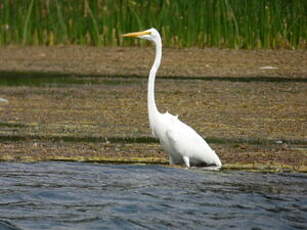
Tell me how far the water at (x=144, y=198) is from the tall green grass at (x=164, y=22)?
10.2 meters

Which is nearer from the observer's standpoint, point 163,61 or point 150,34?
point 150,34

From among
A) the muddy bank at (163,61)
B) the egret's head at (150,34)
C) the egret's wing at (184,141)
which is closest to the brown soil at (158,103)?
the muddy bank at (163,61)

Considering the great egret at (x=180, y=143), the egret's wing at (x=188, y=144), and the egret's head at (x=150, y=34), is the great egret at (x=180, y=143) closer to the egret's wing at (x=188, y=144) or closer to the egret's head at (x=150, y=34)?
the egret's wing at (x=188, y=144)

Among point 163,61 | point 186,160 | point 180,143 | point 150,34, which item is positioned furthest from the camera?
point 163,61

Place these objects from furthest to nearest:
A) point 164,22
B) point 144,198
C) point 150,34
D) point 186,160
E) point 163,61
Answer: point 164,22 < point 163,61 < point 150,34 < point 186,160 < point 144,198

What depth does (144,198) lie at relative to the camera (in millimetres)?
8328

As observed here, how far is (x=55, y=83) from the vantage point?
15.9 metres

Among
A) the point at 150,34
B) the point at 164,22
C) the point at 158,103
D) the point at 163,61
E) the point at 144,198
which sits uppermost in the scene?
the point at 150,34

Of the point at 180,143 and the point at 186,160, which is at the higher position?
the point at 180,143

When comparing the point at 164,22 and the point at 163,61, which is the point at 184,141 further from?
the point at 164,22

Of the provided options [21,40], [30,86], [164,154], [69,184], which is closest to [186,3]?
[21,40]

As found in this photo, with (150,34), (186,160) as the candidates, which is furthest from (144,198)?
(150,34)

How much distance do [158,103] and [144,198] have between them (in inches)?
221

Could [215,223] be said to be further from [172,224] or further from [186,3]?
[186,3]
